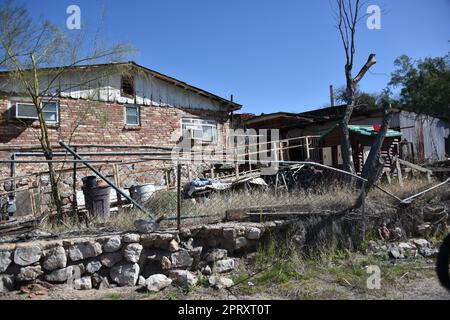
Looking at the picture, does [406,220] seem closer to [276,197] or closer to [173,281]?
[276,197]

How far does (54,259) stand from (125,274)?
0.91 meters

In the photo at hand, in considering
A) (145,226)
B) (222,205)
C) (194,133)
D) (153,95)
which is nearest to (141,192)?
(222,205)

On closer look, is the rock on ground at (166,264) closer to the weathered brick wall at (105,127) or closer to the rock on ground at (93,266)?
the rock on ground at (93,266)

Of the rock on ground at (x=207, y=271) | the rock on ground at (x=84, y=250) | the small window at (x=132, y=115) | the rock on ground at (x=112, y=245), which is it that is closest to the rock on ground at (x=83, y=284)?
the rock on ground at (x=84, y=250)

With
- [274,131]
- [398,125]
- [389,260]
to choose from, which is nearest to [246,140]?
[274,131]

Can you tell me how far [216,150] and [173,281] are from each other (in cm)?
1047

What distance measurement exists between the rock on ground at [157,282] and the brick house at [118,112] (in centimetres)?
492

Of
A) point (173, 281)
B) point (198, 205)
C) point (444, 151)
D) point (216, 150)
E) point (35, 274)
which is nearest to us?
point (35, 274)

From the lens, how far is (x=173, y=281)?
470 cm

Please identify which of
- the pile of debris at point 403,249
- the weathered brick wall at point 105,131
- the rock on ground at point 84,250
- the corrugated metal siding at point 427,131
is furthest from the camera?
the corrugated metal siding at point 427,131

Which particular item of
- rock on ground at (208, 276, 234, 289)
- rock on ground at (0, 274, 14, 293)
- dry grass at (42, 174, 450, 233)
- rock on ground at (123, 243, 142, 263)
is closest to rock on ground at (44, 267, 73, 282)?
rock on ground at (0, 274, 14, 293)

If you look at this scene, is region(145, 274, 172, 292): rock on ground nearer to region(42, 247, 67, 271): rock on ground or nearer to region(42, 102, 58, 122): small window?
region(42, 247, 67, 271): rock on ground

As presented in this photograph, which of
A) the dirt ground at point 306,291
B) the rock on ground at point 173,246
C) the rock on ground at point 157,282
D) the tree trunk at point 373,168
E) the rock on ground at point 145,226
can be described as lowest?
the dirt ground at point 306,291

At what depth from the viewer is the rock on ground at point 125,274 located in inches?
185
